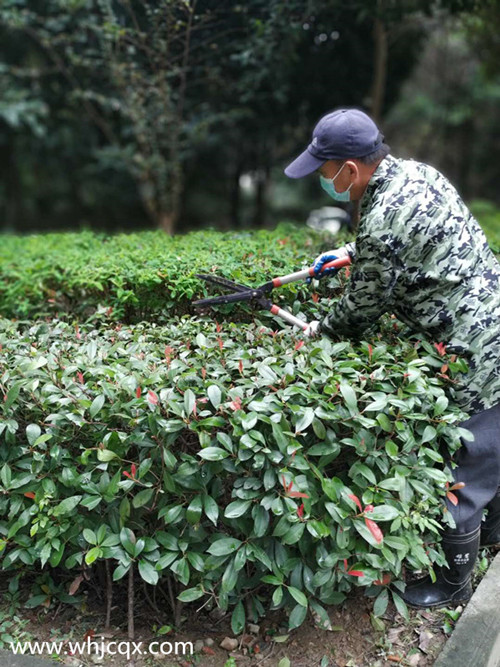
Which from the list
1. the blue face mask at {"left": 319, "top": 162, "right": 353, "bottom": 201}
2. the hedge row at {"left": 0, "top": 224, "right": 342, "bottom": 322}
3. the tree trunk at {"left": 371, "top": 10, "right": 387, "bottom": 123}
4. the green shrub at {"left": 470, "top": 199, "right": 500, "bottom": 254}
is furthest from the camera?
the tree trunk at {"left": 371, "top": 10, "right": 387, "bottom": 123}

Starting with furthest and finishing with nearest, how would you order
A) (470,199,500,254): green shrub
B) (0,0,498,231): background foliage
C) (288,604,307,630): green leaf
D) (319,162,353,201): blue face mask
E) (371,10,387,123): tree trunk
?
1. (371,10,387,123): tree trunk
2. (0,0,498,231): background foliage
3. (470,199,500,254): green shrub
4. (319,162,353,201): blue face mask
5. (288,604,307,630): green leaf

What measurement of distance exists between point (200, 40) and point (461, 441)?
475cm

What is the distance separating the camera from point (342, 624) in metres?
2.54

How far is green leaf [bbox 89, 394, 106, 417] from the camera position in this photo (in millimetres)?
2240

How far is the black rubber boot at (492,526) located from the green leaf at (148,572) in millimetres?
1603

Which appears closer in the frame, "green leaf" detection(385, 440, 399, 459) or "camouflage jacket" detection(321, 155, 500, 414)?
"green leaf" detection(385, 440, 399, 459)

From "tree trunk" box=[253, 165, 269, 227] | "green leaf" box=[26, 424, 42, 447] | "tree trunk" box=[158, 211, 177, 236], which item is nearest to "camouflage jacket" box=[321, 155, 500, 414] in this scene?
"green leaf" box=[26, 424, 42, 447]

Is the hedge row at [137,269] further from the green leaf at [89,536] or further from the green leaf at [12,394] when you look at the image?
the green leaf at [89,536]

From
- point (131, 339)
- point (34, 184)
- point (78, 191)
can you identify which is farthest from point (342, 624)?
point (34, 184)

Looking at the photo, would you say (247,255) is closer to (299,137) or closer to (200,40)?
(200,40)

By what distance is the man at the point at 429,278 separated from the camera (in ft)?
7.87

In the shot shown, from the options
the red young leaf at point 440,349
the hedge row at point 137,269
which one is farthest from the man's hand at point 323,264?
the red young leaf at point 440,349

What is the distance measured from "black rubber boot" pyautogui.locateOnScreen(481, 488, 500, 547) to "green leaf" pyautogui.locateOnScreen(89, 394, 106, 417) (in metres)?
1.86

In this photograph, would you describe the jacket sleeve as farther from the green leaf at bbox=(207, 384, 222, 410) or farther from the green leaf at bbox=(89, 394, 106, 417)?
the green leaf at bbox=(89, 394, 106, 417)
